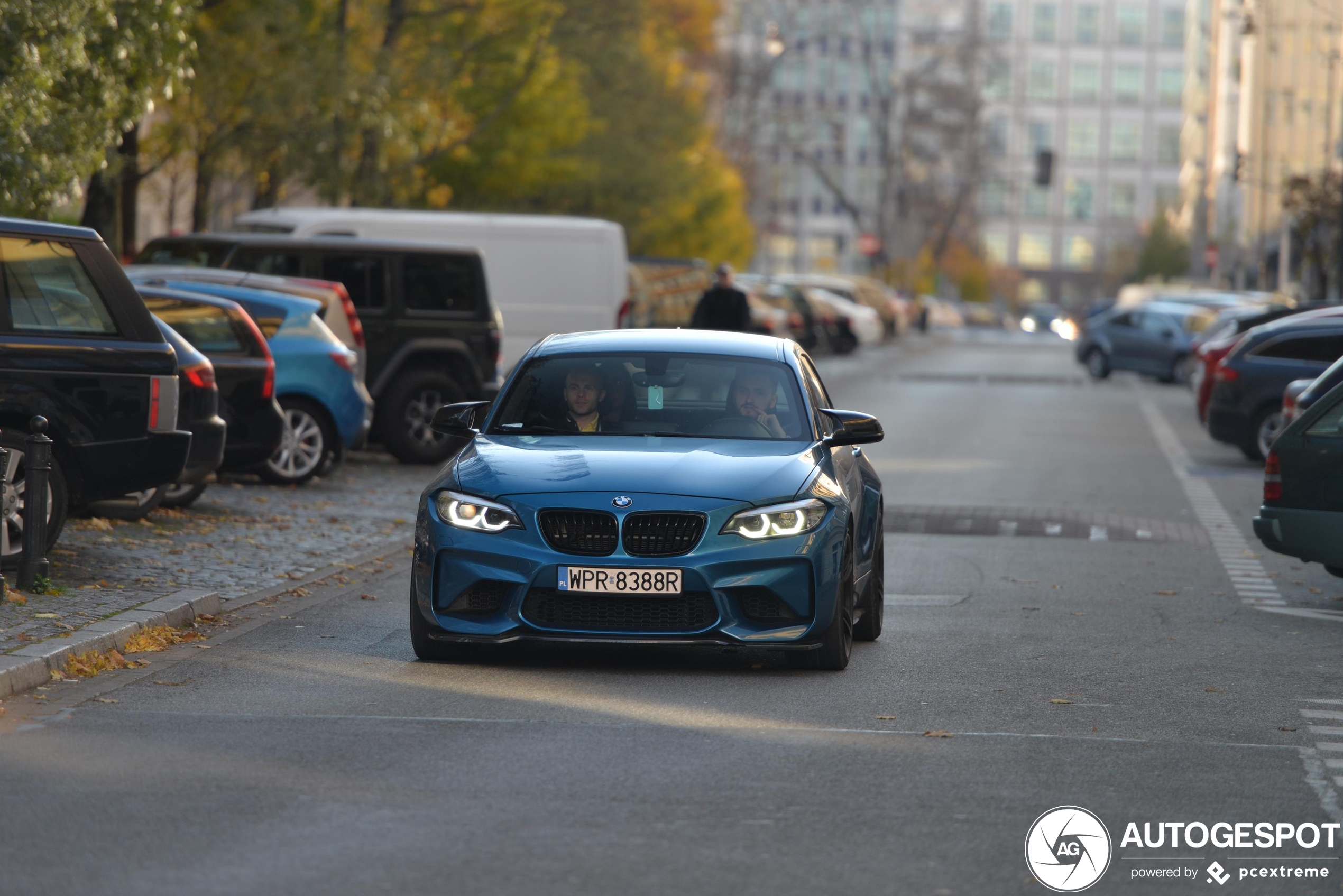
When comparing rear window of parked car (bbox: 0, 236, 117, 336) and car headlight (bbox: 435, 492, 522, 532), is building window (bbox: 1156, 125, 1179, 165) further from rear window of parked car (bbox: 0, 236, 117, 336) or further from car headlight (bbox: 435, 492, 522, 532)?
car headlight (bbox: 435, 492, 522, 532)

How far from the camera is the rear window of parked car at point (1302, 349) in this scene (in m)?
23.0

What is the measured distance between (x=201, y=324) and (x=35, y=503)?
5428mm

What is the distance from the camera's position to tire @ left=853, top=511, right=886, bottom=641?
1028 centimetres

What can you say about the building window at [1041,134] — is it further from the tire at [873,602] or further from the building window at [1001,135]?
the tire at [873,602]

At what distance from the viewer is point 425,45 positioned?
1423 inches

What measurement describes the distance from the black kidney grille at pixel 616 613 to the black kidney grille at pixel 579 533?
187 millimetres

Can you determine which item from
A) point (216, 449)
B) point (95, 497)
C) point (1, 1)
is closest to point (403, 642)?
point (95, 497)

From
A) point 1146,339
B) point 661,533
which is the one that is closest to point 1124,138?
point 1146,339

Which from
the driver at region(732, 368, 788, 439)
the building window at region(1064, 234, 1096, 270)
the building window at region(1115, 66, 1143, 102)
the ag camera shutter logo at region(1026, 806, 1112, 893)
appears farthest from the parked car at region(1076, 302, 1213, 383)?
the building window at region(1064, 234, 1096, 270)

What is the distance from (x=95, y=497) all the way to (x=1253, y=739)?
6.19 metres

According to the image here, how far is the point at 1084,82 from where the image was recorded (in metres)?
166

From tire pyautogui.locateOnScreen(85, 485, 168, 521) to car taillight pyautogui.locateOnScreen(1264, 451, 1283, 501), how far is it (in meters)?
6.94

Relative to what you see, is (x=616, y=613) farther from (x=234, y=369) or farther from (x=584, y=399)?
(x=234, y=369)

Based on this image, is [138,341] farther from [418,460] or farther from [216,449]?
[418,460]
